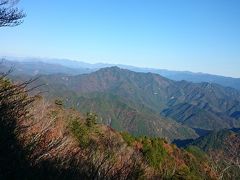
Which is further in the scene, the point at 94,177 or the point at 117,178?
the point at 117,178

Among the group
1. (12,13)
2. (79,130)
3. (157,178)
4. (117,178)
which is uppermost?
(12,13)

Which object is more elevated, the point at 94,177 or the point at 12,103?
the point at 12,103

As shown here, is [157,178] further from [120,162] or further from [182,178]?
[182,178]

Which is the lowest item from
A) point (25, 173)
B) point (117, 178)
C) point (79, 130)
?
point (79, 130)

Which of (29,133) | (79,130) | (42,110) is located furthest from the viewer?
(79,130)

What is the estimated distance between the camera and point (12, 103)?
5.11 metres

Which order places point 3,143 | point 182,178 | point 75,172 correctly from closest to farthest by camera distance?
point 3,143
point 75,172
point 182,178

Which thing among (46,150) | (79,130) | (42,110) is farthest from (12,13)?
(79,130)

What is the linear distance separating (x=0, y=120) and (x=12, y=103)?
740 millimetres

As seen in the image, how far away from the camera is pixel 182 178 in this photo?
413 inches

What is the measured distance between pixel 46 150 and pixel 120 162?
71.8 inches

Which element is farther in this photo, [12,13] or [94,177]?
[12,13]

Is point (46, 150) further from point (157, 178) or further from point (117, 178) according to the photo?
point (157, 178)

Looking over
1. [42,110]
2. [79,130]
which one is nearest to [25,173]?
[42,110]
